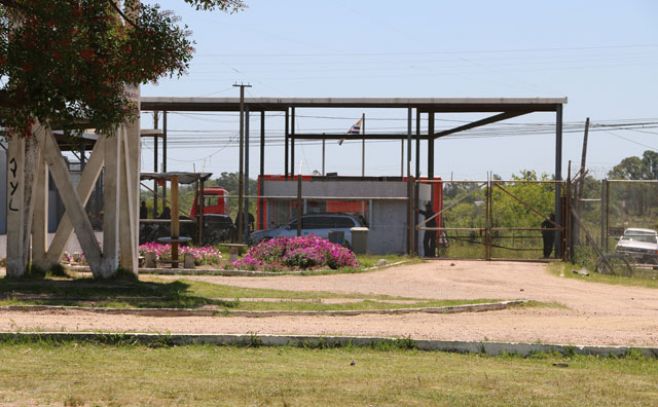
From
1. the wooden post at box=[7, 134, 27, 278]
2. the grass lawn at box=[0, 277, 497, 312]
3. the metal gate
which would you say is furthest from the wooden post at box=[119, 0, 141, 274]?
the metal gate

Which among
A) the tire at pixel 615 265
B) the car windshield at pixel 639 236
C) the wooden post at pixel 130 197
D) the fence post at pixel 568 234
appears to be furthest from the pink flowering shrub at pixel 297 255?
the fence post at pixel 568 234

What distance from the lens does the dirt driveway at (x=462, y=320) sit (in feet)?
43.2

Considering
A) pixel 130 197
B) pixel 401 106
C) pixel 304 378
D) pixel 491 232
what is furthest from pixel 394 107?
pixel 304 378

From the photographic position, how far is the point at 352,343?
1213 centimetres

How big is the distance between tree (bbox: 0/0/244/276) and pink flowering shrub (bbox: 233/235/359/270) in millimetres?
11773

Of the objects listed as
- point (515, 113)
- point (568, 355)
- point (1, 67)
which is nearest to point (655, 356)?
point (568, 355)

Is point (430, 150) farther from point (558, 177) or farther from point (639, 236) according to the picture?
point (639, 236)

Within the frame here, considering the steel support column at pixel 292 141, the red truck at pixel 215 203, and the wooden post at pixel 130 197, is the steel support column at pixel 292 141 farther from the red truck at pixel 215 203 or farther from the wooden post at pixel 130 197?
the wooden post at pixel 130 197

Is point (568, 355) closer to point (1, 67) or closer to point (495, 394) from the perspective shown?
point (495, 394)

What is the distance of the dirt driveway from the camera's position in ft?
43.2

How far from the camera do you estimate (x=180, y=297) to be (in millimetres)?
17625

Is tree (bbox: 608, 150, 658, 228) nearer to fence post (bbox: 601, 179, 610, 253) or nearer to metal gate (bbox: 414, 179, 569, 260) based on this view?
fence post (bbox: 601, 179, 610, 253)

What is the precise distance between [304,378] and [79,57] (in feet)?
19.9

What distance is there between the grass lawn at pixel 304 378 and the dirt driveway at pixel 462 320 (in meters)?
1.27
